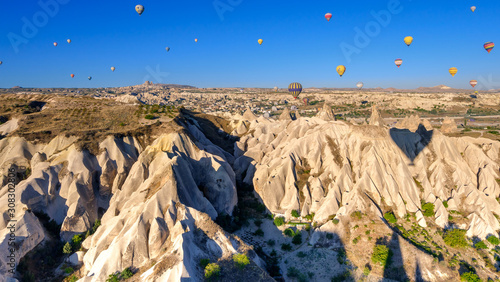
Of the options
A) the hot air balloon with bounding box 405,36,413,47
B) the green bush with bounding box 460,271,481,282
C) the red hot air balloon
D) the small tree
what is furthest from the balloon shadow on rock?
the small tree

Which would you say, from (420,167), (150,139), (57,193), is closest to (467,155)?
(420,167)

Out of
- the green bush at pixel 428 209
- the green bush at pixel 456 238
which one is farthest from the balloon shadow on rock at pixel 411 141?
the green bush at pixel 456 238

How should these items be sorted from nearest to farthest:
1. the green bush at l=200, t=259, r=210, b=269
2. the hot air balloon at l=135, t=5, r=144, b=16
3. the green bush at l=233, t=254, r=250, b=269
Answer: the green bush at l=200, t=259, r=210, b=269 → the green bush at l=233, t=254, r=250, b=269 → the hot air balloon at l=135, t=5, r=144, b=16

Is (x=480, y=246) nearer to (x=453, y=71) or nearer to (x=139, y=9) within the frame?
(x=139, y=9)

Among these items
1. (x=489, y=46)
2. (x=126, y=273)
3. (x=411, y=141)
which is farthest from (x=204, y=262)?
(x=489, y=46)

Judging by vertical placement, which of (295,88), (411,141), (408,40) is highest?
(408,40)

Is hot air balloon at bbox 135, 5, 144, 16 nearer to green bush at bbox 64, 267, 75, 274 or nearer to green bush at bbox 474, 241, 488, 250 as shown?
green bush at bbox 64, 267, 75, 274
